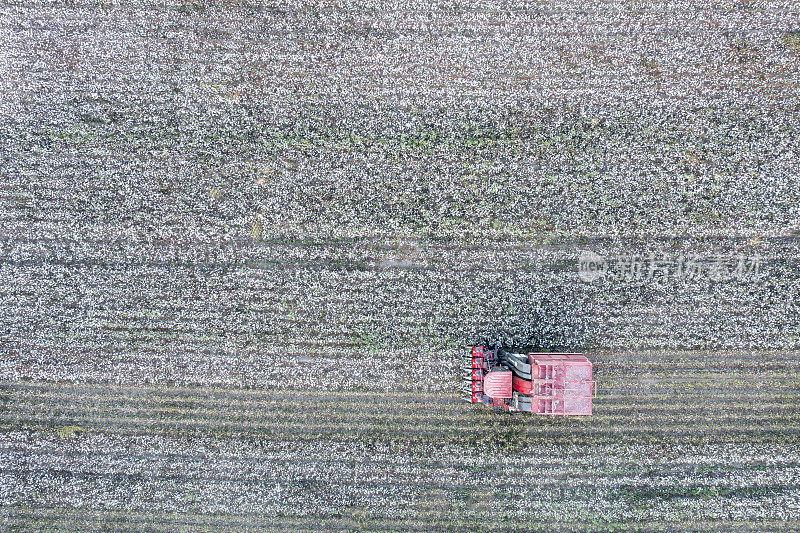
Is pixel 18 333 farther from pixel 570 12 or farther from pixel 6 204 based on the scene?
pixel 570 12

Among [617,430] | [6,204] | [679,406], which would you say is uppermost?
[6,204]

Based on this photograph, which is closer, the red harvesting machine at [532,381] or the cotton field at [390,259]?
the red harvesting machine at [532,381]

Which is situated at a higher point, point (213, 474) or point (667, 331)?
point (667, 331)

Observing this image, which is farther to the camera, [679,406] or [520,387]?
[679,406]

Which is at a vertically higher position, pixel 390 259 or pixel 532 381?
pixel 390 259

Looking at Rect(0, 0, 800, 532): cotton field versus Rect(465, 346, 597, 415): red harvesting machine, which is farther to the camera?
Rect(0, 0, 800, 532): cotton field

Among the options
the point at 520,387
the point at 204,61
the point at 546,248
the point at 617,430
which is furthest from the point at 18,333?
the point at 617,430

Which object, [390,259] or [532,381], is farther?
[390,259]
